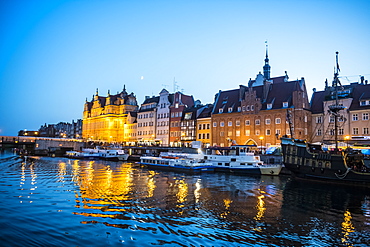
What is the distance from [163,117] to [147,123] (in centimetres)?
941

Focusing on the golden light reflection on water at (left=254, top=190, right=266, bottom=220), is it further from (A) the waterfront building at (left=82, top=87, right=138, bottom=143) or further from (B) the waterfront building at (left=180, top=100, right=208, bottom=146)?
(A) the waterfront building at (left=82, top=87, right=138, bottom=143)

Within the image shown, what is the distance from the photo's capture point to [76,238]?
14984mm

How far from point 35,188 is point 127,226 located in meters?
17.8

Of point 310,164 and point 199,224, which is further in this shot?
point 310,164

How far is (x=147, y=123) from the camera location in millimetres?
107562

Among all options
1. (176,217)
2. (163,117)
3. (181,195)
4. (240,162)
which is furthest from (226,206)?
(163,117)

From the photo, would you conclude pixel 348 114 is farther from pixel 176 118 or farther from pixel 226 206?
pixel 226 206

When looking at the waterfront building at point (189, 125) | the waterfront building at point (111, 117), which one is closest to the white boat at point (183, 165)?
the waterfront building at point (189, 125)

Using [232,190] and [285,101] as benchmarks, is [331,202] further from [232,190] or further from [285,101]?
[285,101]

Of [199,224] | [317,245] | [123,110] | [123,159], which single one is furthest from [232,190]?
[123,110]

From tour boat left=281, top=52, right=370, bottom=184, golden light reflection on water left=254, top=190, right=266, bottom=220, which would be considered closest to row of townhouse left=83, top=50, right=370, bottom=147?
tour boat left=281, top=52, right=370, bottom=184

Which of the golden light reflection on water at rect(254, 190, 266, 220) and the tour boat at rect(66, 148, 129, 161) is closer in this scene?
the golden light reflection on water at rect(254, 190, 266, 220)

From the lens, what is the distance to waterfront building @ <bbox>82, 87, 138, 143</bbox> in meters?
126

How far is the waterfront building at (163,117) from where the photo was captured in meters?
99.1
